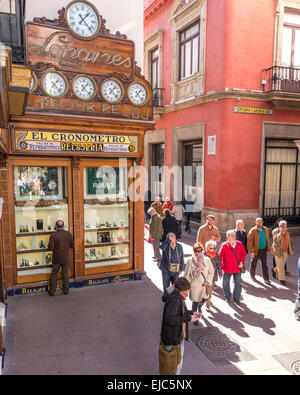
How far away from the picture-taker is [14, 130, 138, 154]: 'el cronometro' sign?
7.94 metres

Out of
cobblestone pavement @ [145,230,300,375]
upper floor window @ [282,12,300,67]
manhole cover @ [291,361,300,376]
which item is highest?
upper floor window @ [282,12,300,67]

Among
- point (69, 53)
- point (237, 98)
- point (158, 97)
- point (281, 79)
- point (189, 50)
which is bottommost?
point (69, 53)

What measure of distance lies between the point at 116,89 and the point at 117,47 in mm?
1101

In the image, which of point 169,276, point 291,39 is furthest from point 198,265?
point 291,39

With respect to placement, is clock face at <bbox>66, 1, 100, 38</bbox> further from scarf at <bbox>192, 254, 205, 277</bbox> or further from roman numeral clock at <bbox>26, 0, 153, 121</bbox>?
scarf at <bbox>192, 254, 205, 277</bbox>

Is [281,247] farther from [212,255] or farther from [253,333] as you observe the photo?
[253,333]

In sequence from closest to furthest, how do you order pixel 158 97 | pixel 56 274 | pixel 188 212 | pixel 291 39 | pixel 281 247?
pixel 56 274 < pixel 281 247 < pixel 291 39 < pixel 188 212 < pixel 158 97

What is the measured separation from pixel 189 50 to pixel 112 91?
1086 cm

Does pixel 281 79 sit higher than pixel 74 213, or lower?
higher

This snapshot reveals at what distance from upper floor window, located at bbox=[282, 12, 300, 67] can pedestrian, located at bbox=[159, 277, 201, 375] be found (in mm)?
14424

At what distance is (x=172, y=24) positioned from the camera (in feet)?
61.6

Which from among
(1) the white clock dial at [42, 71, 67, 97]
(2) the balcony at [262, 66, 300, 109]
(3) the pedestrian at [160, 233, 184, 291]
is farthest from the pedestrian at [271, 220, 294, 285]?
(2) the balcony at [262, 66, 300, 109]

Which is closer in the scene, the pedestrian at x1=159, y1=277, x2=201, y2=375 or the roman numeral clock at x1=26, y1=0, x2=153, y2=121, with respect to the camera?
the pedestrian at x1=159, y1=277, x2=201, y2=375

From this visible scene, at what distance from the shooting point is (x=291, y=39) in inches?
614
